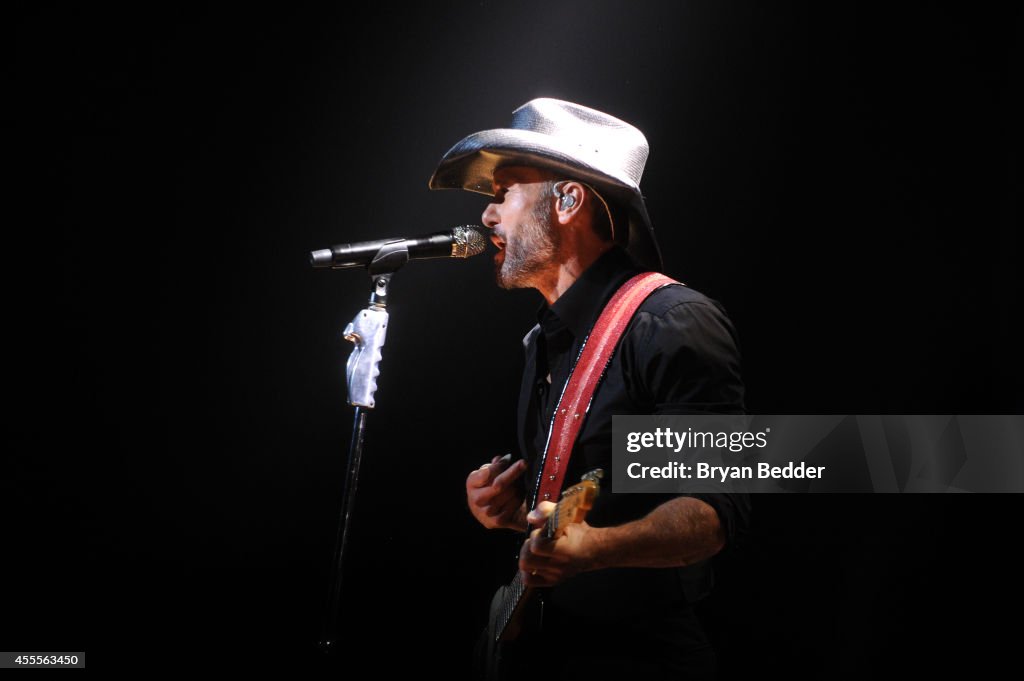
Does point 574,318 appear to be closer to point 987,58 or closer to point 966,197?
point 966,197

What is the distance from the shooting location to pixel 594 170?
5.93 ft

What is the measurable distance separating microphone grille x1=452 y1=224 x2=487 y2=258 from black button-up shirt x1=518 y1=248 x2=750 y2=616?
0.34 metres

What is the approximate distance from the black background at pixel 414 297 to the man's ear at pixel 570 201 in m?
0.79

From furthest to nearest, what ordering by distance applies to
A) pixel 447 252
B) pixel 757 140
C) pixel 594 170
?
pixel 757 140 < pixel 447 252 < pixel 594 170

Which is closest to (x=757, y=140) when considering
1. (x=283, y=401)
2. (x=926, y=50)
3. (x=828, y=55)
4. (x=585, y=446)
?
(x=828, y=55)

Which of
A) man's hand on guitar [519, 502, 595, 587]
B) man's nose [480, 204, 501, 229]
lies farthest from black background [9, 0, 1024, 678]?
man's hand on guitar [519, 502, 595, 587]

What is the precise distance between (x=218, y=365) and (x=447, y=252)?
1.01m

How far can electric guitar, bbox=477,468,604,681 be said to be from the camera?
1.29m

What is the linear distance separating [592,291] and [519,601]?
0.73m

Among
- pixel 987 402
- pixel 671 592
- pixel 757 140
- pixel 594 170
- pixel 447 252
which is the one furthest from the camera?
pixel 757 140

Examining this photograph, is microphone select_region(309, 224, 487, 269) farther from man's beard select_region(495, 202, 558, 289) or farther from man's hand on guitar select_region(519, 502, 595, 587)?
man's hand on guitar select_region(519, 502, 595, 587)

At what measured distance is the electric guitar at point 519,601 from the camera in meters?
1.29

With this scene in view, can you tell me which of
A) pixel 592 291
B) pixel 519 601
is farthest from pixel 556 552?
pixel 592 291

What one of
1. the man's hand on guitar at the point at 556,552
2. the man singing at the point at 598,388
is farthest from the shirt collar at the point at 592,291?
the man's hand on guitar at the point at 556,552
